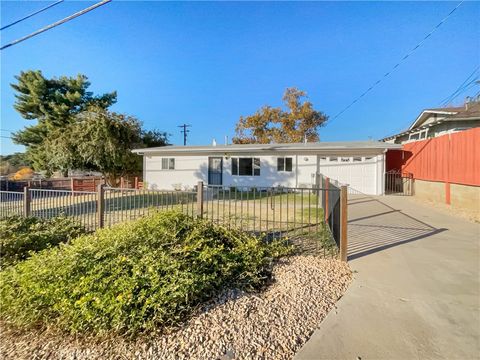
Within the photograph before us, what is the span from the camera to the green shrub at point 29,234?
176 inches

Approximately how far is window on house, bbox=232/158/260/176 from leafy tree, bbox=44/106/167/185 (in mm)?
7345

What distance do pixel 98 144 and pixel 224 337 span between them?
1629cm

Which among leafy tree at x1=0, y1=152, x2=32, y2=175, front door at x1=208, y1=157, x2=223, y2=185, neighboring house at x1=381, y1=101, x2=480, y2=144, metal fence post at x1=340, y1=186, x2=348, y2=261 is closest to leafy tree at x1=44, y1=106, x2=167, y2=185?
front door at x1=208, y1=157, x2=223, y2=185

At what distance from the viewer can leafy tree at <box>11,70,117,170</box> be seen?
25.7 metres

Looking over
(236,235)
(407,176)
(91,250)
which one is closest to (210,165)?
(407,176)

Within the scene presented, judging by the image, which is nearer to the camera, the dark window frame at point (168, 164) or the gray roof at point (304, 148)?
the gray roof at point (304, 148)

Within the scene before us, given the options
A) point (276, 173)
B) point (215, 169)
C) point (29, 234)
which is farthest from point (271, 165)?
point (29, 234)

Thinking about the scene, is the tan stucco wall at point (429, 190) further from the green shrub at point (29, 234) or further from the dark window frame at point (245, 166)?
the green shrub at point (29, 234)

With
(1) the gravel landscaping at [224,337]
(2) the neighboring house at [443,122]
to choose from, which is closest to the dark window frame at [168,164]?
(2) the neighboring house at [443,122]

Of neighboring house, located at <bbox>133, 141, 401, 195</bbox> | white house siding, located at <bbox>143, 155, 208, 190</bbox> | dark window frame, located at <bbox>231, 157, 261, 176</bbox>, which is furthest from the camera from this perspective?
Answer: white house siding, located at <bbox>143, 155, 208, 190</bbox>

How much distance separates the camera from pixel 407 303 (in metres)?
3.07

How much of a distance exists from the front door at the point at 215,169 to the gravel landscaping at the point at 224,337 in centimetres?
1461

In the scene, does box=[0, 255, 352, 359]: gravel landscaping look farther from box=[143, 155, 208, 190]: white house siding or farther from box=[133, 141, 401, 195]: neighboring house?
box=[143, 155, 208, 190]: white house siding

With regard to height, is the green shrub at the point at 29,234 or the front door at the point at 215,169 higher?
the front door at the point at 215,169
